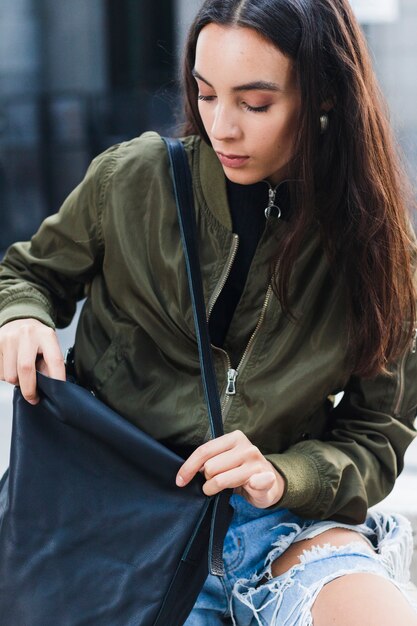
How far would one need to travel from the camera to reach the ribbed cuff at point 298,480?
1.75m

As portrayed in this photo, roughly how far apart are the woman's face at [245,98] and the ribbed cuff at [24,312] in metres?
0.42

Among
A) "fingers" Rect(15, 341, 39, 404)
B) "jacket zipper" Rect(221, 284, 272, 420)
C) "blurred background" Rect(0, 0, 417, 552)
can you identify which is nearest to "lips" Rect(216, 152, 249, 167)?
"jacket zipper" Rect(221, 284, 272, 420)

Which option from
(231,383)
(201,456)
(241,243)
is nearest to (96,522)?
(201,456)

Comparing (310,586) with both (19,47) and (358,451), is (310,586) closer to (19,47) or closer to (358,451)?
(358,451)

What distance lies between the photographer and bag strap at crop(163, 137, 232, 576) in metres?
1.62

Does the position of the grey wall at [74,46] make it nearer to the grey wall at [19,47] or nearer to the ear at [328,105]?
A: the grey wall at [19,47]

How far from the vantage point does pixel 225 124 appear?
1.72m

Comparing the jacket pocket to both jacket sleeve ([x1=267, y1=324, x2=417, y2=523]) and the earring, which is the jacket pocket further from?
the earring

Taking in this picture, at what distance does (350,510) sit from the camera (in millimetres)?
1889

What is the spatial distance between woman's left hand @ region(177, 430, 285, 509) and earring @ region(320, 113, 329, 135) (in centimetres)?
57

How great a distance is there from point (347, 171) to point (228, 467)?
0.58 meters

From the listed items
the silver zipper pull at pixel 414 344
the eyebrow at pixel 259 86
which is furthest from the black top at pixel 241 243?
the silver zipper pull at pixel 414 344

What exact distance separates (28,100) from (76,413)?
3.97 meters

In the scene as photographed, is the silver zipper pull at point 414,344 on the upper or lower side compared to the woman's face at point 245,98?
lower
